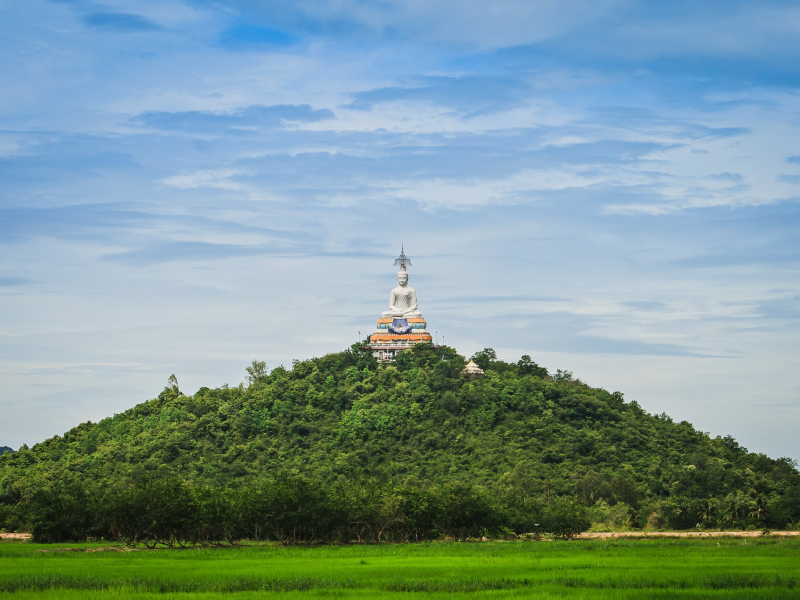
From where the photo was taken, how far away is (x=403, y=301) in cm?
12531

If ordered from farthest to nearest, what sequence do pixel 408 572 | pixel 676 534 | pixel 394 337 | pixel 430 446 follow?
1. pixel 394 337
2. pixel 430 446
3. pixel 676 534
4. pixel 408 572

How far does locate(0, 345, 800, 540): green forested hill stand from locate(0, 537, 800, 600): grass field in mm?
23640

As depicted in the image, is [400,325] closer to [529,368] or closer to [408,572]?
[529,368]

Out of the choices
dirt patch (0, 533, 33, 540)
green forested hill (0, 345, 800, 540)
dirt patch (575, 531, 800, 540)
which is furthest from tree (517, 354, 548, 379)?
dirt patch (0, 533, 33, 540)

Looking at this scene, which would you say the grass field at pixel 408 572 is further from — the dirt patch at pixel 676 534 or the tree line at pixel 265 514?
the dirt patch at pixel 676 534

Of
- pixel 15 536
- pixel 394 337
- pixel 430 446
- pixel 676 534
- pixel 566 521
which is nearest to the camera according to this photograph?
pixel 15 536

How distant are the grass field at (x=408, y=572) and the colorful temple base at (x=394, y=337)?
188ft

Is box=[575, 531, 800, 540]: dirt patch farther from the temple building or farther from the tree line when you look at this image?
the temple building

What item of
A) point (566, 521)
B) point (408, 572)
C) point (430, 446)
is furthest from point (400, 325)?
point (408, 572)

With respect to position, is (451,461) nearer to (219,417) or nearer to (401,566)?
(219,417)

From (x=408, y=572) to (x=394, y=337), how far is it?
7407 cm

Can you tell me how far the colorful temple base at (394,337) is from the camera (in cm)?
12194

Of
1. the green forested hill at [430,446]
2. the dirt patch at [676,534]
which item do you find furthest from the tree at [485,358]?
the dirt patch at [676,534]

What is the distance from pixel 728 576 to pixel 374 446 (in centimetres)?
5993
